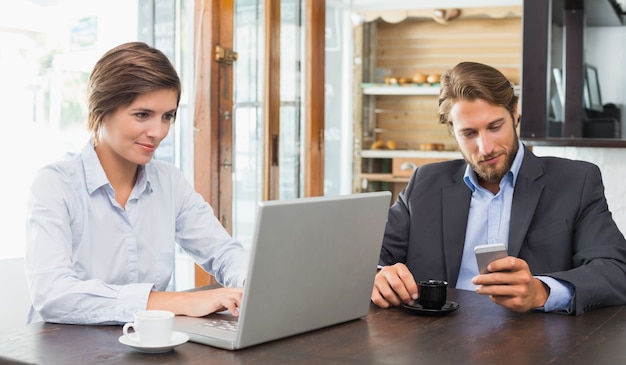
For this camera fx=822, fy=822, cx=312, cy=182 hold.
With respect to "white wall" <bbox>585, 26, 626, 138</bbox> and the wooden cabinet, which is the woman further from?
the wooden cabinet

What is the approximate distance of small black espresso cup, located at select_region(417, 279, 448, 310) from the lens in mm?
1728

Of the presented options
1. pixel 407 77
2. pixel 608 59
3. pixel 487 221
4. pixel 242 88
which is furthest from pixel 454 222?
pixel 407 77

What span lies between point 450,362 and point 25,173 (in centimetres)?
189

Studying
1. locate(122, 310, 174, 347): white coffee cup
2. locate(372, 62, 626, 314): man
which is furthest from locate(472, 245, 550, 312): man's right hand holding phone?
locate(122, 310, 174, 347): white coffee cup

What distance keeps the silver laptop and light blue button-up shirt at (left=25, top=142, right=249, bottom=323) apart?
22cm

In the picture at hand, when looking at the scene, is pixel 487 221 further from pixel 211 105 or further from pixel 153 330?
pixel 211 105

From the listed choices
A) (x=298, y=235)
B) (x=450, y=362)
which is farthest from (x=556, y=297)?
(x=298, y=235)

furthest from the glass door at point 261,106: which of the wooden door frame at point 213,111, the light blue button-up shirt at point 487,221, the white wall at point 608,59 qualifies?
the light blue button-up shirt at point 487,221

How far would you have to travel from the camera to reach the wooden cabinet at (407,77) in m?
5.63

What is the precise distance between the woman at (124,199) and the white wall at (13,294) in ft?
2.58

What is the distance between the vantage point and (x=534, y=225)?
2146mm

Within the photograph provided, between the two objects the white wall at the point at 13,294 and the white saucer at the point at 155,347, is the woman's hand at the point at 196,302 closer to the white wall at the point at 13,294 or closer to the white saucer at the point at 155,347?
the white saucer at the point at 155,347

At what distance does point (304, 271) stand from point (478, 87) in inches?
38.2

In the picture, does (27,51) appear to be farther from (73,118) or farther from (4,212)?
(4,212)
